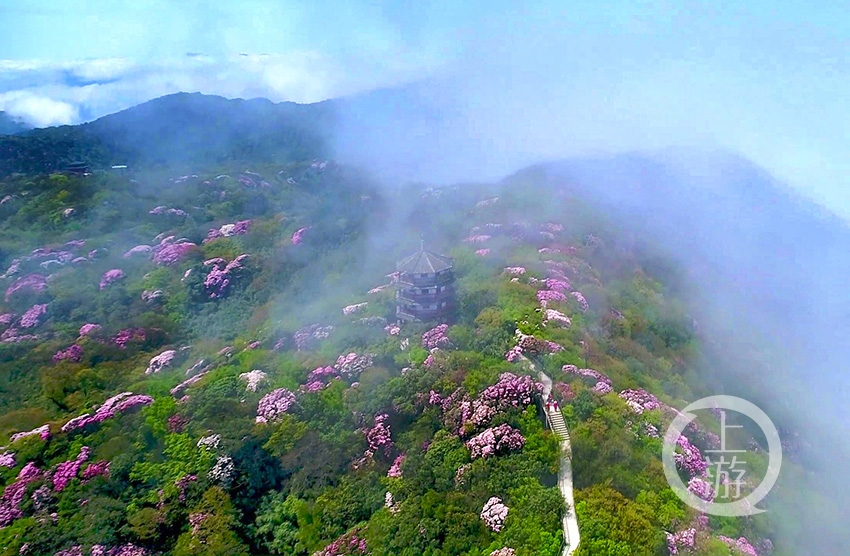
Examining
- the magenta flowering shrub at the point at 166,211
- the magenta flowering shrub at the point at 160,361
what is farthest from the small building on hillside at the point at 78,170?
the magenta flowering shrub at the point at 160,361

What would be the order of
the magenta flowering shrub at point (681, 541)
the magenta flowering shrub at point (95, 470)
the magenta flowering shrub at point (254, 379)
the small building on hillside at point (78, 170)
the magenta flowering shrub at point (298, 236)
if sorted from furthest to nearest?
1. the small building on hillside at point (78, 170)
2. the magenta flowering shrub at point (298, 236)
3. the magenta flowering shrub at point (254, 379)
4. the magenta flowering shrub at point (95, 470)
5. the magenta flowering shrub at point (681, 541)

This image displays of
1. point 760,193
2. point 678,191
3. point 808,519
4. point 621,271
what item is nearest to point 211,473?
point 808,519

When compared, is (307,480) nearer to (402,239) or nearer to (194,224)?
(402,239)

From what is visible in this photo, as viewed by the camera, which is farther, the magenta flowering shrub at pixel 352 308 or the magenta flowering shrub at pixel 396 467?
the magenta flowering shrub at pixel 352 308

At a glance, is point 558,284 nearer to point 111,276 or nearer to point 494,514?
point 494,514

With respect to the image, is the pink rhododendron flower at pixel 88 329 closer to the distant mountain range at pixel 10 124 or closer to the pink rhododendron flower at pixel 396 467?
the pink rhododendron flower at pixel 396 467

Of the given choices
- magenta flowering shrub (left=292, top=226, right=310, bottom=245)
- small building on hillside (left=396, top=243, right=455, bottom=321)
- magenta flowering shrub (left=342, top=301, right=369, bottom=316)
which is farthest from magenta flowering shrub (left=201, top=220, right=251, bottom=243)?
small building on hillside (left=396, top=243, right=455, bottom=321)

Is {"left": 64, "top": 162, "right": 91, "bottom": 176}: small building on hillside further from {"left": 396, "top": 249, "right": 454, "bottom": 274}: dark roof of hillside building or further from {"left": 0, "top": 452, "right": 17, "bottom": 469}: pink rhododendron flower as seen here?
{"left": 396, "top": 249, "right": 454, "bottom": 274}: dark roof of hillside building

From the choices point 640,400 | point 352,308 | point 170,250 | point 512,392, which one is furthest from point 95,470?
point 640,400
